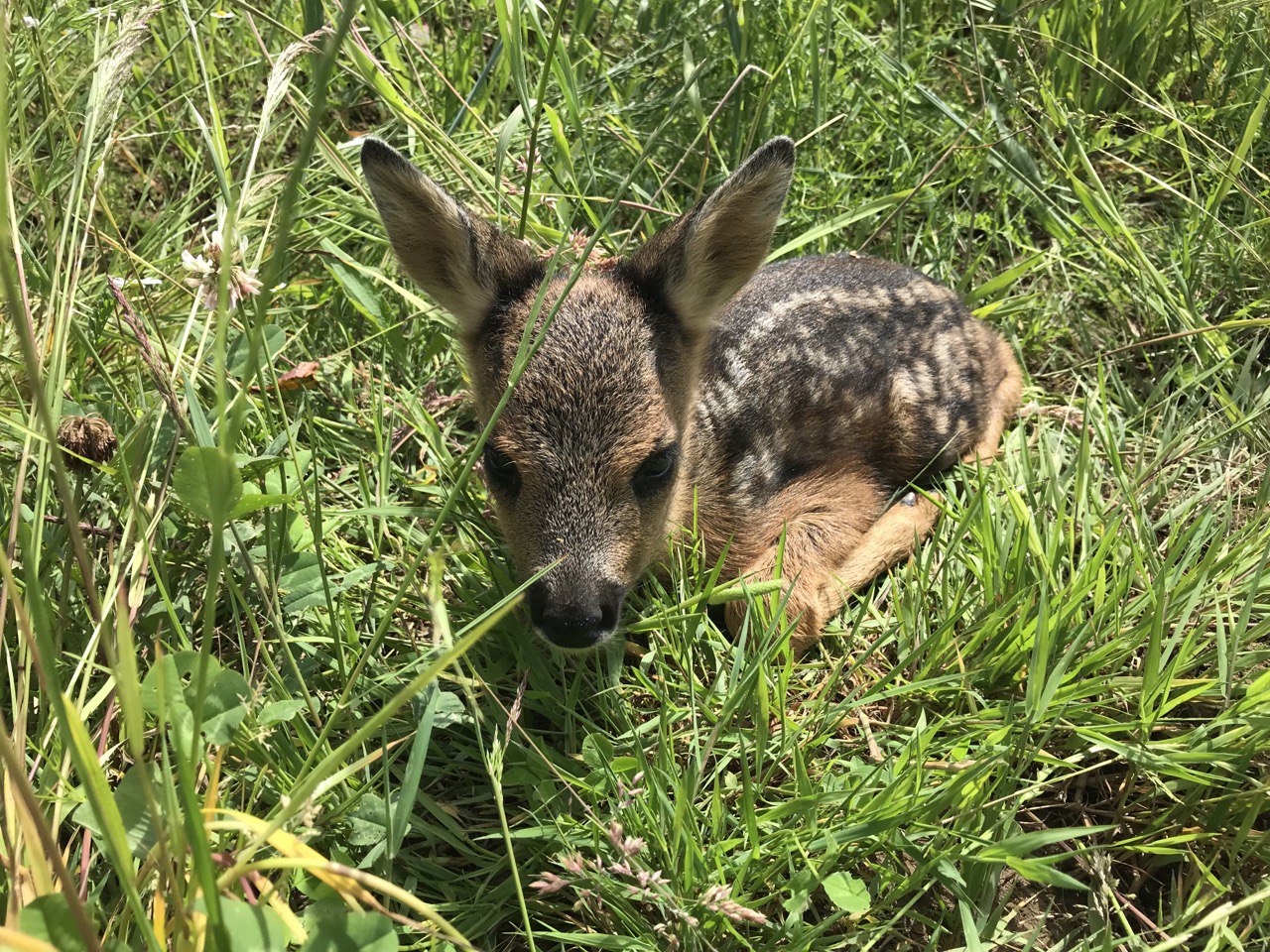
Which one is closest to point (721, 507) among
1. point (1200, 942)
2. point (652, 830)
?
point (652, 830)

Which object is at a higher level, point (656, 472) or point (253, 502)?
point (253, 502)

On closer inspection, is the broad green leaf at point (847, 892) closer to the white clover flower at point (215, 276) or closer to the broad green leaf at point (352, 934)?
the broad green leaf at point (352, 934)

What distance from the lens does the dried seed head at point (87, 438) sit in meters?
2.78

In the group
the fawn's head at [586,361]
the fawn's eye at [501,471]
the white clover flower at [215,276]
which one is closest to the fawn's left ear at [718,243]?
the fawn's head at [586,361]

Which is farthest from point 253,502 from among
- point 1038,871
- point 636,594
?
point 1038,871

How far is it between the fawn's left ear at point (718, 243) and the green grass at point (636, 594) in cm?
49

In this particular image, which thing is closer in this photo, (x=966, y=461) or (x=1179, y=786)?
(x=1179, y=786)

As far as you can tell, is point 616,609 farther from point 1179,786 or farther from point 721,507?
point 1179,786

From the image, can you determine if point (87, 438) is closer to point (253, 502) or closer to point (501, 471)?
point (253, 502)

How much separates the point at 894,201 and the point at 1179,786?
2.39m

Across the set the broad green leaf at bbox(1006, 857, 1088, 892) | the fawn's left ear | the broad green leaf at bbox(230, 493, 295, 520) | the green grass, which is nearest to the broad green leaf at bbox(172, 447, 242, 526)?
the green grass

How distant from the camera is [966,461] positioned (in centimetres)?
397

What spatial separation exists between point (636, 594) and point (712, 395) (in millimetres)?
745

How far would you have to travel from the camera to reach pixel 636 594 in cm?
338
